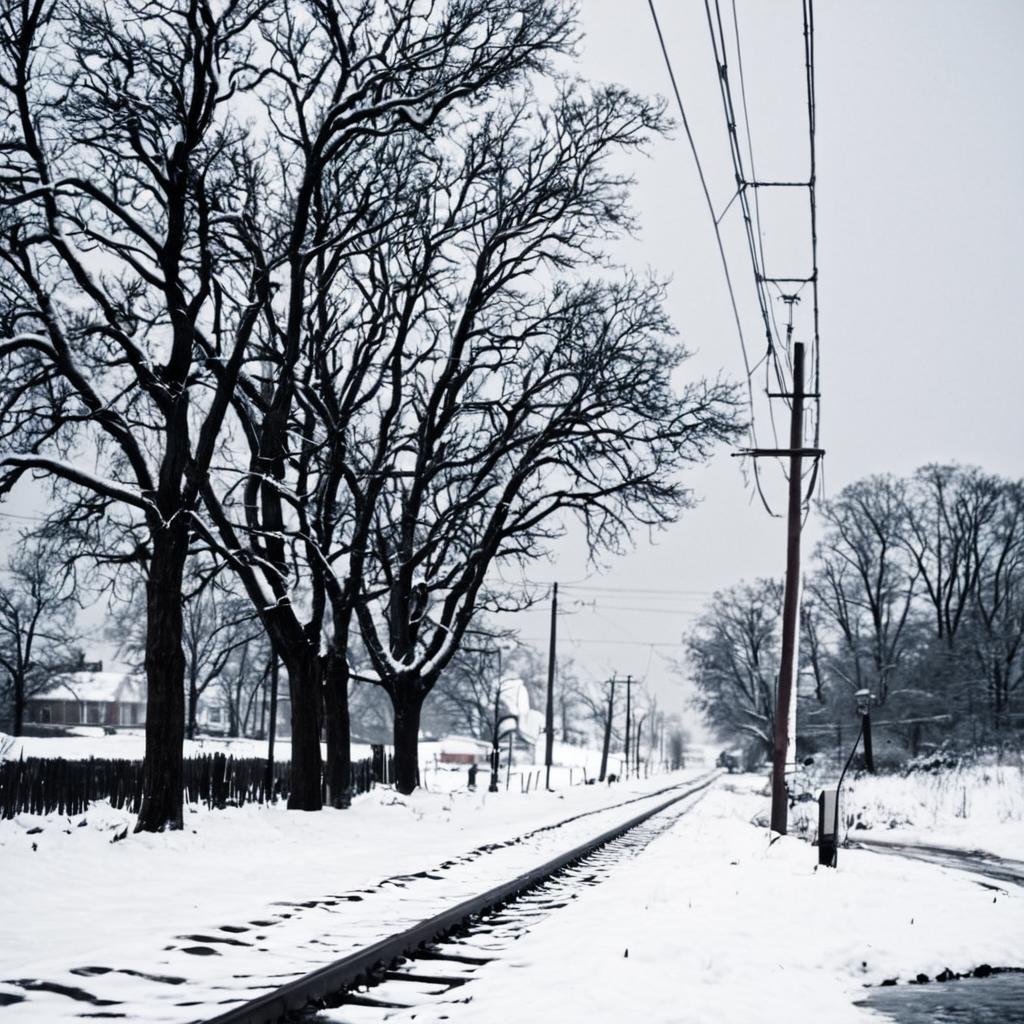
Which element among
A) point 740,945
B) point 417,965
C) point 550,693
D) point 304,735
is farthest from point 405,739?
point 550,693

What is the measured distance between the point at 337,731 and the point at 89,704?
90.7 meters

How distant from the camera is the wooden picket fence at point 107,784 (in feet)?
48.6

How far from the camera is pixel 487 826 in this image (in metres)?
20.5

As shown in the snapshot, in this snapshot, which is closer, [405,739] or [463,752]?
[405,739]

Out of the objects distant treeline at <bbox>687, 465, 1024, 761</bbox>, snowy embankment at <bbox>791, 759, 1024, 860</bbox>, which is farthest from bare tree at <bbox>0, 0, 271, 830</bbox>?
distant treeline at <bbox>687, 465, 1024, 761</bbox>

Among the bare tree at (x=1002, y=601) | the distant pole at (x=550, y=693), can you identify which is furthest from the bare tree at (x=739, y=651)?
the distant pole at (x=550, y=693)

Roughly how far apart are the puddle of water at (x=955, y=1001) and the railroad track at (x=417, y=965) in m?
2.39

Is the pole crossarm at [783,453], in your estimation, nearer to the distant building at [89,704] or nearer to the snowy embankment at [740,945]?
the snowy embankment at [740,945]

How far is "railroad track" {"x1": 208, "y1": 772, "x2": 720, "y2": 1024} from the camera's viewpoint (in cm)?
535

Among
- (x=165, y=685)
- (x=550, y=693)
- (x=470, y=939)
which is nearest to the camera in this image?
(x=470, y=939)

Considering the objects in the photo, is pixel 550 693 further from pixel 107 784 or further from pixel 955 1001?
pixel 955 1001

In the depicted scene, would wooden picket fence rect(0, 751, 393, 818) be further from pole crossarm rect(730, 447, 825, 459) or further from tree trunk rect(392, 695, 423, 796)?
pole crossarm rect(730, 447, 825, 459)

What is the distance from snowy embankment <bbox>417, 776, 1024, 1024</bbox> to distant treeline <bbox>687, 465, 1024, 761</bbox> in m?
37.8

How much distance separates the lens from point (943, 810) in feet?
96.3
